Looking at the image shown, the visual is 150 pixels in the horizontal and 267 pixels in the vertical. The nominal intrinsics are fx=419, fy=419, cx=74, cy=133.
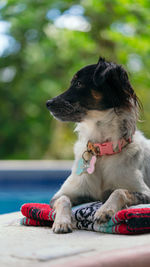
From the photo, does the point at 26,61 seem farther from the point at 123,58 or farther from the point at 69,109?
the point at 69,109

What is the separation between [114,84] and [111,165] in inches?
23.9

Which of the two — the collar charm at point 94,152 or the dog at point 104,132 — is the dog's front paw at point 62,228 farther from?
the collar charm at point 94,152

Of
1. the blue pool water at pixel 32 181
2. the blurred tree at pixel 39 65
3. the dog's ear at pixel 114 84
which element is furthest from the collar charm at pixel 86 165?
the blurred tree at pixel 39 65

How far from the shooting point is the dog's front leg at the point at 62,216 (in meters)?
2.70

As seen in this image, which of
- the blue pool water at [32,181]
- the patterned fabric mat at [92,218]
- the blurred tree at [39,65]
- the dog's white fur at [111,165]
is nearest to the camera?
the patterned fabric mat at [92,218]

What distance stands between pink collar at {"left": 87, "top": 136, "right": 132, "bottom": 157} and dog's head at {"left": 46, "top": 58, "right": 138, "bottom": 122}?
0.25 meters

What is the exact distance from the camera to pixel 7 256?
6.64 ft

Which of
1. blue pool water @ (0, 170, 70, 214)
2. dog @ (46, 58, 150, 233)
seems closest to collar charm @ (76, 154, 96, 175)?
dog @ (46, 58, 150, 233)

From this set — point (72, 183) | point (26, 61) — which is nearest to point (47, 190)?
point (72, 183)

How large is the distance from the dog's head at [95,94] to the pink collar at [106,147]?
25 cm

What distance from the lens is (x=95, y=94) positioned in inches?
126

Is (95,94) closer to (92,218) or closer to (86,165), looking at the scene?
(86,165)

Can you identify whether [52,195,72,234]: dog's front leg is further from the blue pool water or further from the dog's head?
the blue pool water

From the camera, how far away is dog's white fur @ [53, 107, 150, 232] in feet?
10.0
